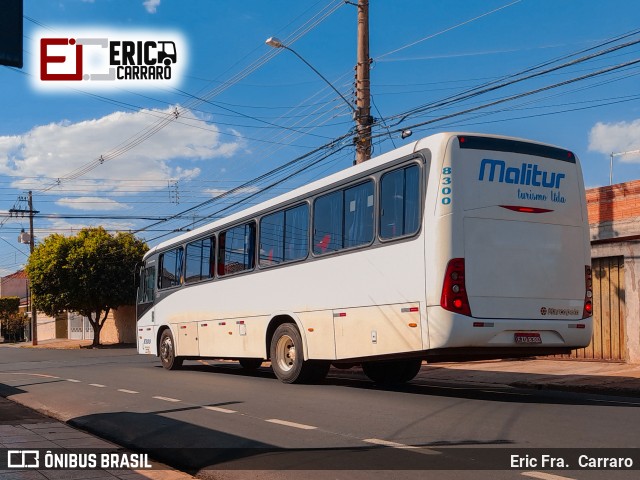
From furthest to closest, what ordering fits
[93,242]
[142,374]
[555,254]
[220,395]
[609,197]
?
1. [93,242]
2. [142,374]
3. [609,197]
4. [220,395]
5. [555,254]

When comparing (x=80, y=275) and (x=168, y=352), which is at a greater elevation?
(x=80, y=275)

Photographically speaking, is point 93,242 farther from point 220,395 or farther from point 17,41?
point 17,41

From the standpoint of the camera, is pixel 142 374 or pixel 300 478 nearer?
pixel 300 478

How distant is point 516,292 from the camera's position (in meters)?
10.5

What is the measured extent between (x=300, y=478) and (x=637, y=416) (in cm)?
500

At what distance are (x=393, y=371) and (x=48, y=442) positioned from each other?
26.3 feet

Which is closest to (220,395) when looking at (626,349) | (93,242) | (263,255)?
(263,255)

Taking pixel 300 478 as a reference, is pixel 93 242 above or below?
above

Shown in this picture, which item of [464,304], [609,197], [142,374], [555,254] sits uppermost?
[609,197]

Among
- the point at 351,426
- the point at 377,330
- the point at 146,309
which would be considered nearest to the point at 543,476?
the point at 351,426

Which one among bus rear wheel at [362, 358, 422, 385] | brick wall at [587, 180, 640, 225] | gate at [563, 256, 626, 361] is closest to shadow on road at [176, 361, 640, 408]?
bus rear wheel at [362, 358, 422, 385]

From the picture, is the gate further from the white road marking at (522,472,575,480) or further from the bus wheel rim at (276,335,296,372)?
the white road marking at (522,472,575,480)

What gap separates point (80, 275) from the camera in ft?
146

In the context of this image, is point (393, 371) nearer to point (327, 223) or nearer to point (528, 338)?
point (327, 223)
